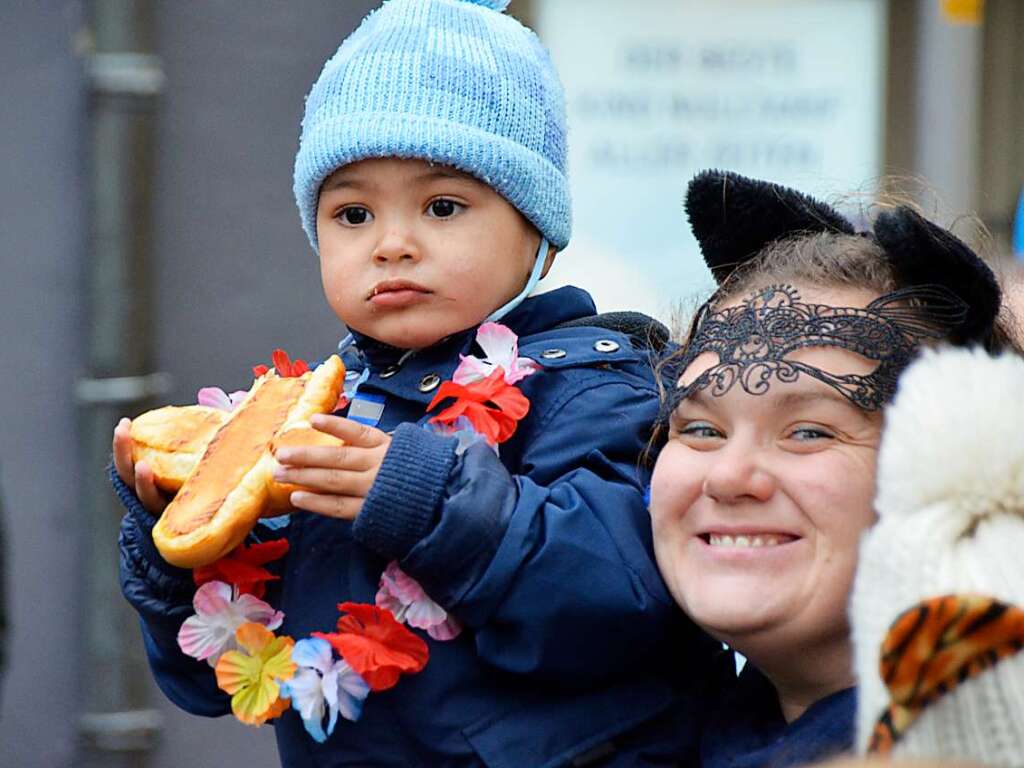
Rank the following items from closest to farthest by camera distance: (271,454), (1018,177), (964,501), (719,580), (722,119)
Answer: (964,501), (719,580), (271,454), (722,119), (1018,177)

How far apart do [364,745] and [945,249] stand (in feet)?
3.28

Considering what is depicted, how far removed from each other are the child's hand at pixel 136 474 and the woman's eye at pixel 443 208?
523mm

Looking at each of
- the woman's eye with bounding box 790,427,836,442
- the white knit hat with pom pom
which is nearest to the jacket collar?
the woman's eye with bounding box 790,427,836,442

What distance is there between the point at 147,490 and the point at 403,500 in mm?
414

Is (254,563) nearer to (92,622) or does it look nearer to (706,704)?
(706,704)

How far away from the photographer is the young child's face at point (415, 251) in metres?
2.25

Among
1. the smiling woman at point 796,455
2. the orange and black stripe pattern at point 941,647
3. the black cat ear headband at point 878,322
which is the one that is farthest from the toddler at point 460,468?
the orange and black stripe pattern at point 941,647

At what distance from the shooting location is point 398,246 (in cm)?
223

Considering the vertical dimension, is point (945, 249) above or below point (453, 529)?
above

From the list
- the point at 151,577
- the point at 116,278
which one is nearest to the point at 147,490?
the point at 151,577

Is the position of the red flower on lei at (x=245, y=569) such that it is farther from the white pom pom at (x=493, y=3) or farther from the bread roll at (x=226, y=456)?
the white pom pom at (x=493, y=3)

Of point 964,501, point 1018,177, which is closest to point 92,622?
point 964,501

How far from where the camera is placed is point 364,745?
216 centimetres

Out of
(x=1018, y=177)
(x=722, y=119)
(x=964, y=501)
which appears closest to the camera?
(x=964, y=501)
